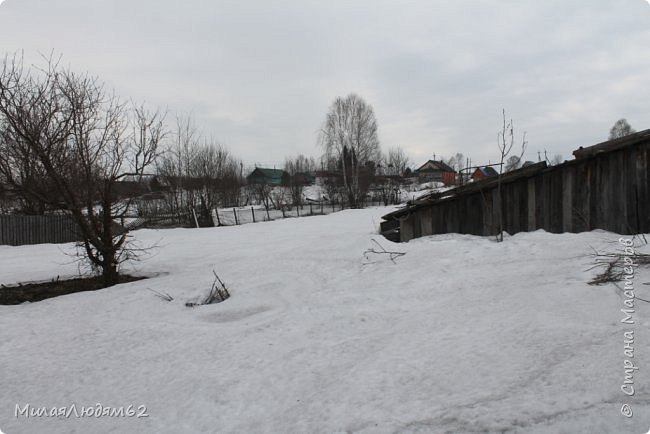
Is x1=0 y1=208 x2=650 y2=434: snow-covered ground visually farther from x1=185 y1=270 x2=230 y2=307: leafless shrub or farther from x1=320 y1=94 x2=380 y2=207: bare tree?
x1=320 y1=94 x2=380 y2=207: bare tree

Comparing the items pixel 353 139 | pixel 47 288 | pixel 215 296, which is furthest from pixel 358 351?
pixel 353 139

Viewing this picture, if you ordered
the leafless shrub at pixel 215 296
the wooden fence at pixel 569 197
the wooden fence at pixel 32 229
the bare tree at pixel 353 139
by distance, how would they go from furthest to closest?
1. the bare tree at pixel 353 139
2. the wooden fence at pixel 32 229
3. the leafless shrub at pixel 215 296
4. the wooden fence at pixel 569 197

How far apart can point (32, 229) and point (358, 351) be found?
20.2 m

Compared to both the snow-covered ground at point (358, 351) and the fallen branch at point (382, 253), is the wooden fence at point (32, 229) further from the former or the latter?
the fallen branch at point (382, 253)

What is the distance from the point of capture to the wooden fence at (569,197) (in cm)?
513

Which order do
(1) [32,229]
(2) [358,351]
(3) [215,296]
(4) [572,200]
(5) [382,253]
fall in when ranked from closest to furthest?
(2) [358,351] < (3) [215,296] < (4) [572,200] < (5) [382,253] < (1) [32,229]

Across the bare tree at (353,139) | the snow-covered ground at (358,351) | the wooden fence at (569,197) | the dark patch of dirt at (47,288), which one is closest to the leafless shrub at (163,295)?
the snow-covered ground at (358,351)

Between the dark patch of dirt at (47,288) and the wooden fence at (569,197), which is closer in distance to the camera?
the wooden fence at (569,197)

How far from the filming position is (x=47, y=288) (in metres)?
6.62

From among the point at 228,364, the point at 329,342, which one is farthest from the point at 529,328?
the point at 228,364

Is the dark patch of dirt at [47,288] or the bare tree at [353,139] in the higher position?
the bare tree at [353,139]

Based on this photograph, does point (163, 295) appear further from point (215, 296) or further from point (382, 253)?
point (382, 253)

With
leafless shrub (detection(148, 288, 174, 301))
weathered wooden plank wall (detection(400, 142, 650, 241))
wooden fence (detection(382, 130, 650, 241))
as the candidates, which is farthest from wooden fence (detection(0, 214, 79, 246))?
weathered wooden plank wall (detection(400, 142, 650, 241))

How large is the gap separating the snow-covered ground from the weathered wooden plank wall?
12.7 inches
